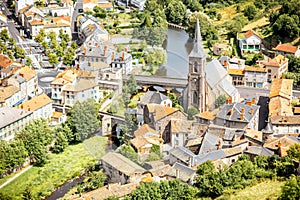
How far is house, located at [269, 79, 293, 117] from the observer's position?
32938 mm

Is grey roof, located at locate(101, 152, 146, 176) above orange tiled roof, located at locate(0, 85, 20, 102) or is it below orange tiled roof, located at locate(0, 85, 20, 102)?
below

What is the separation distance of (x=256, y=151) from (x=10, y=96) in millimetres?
16830

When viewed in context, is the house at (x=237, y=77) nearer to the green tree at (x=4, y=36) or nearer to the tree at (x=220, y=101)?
the tree at (x=220, y=101)

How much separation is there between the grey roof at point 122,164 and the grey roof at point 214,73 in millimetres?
8652

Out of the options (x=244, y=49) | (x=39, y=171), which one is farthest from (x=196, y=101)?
(x=244, y=49)

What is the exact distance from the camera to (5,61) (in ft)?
140

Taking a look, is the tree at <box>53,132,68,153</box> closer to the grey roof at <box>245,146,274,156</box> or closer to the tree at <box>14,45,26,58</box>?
the grey roof at <box>245,146,274,156</box>

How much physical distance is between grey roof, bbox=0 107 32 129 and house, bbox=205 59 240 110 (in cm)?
1098

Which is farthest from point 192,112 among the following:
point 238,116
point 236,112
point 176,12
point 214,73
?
point 176,12

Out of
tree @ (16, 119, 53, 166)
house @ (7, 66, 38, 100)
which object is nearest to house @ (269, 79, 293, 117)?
tree @ (16, 119, 53, 166)

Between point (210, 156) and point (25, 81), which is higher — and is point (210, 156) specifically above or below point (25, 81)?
below

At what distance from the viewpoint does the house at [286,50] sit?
43.9 metres

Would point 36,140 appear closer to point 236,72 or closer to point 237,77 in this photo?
point 237,77

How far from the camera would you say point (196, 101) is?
113 feet
